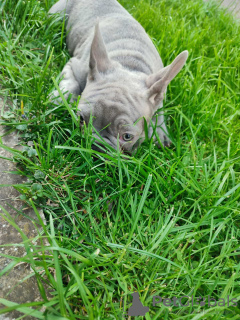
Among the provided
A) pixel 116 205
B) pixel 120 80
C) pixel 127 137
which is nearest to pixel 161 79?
pixel 120 80

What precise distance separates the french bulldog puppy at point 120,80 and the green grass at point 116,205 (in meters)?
0.21

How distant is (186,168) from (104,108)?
3.21 feet

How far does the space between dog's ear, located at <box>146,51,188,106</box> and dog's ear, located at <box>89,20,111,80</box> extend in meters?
0.49

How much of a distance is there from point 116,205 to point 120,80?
1.31m

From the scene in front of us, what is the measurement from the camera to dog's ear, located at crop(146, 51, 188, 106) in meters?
2.90

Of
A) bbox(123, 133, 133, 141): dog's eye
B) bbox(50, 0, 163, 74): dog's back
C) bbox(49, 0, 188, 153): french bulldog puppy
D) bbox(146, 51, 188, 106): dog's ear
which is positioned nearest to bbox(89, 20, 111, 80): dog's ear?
bbox(49, 0, 188, 153): french bulldog puppy

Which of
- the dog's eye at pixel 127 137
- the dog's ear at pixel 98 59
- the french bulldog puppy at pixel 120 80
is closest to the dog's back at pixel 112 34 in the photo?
the french bulldog puppy at pixel 120 80

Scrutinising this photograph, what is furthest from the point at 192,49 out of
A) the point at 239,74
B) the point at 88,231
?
the point at 88,231

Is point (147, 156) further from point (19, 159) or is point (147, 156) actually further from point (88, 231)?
point (19, 159)

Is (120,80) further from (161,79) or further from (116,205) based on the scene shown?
(116,205)

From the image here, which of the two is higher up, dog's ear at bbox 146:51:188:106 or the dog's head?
dog's ear at bbox 146:51:188:106

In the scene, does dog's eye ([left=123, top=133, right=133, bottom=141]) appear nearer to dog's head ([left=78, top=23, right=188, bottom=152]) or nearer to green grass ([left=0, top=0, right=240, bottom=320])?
dog's head ([left=78, top=23, right=188, bottom=152])

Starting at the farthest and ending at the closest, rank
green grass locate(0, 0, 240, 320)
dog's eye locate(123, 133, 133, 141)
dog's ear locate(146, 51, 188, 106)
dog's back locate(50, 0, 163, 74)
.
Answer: dog's back locate(50, 0, 163, 74)
dog's eye locate(123, 133, 133, 141)
dog's ear locate(146, 51, 188, 106)
green grass locate(0, 0, 240, 320)

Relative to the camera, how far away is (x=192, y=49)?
475cm
